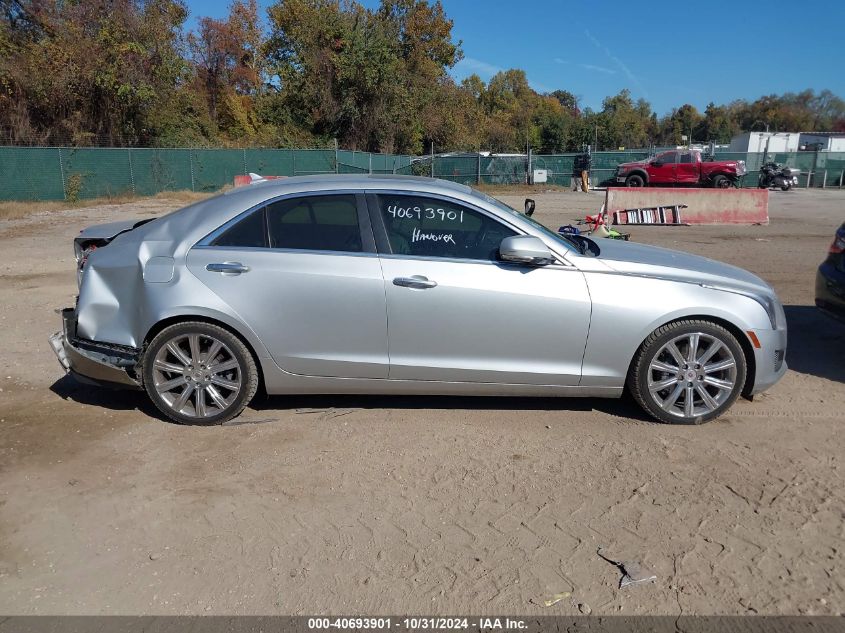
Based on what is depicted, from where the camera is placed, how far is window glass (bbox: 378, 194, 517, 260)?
4.43 meters

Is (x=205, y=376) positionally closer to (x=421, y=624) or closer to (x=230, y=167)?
(x=421, y=624)

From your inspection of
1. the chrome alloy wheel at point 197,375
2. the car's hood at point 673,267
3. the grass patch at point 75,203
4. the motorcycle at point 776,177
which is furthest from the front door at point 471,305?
the motorcycle at point 776,177

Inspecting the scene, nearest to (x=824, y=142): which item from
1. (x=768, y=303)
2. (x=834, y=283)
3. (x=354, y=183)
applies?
(x=834, y=283)

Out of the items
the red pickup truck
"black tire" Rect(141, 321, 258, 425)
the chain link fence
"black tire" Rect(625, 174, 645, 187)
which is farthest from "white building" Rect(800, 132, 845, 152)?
"black tire" Rect(141, 321, 258, 425)

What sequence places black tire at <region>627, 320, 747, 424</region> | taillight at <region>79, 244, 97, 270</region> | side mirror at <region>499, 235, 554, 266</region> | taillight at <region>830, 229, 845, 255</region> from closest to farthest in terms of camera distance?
side mirror at <region>499, 235, 554, 266</region>
black tire at <region>627, 320, 747, 424</region>
taillight at <region>79, 244, 97, 270</region>
taillight at <region>830, 229, 845, 255</region>

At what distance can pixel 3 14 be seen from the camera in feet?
103

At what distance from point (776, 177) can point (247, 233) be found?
120 feet

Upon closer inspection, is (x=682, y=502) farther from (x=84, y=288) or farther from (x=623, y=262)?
(x=84, y=288)

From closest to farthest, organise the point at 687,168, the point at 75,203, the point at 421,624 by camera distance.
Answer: the point at 421,624 → the point at 75,203 → the point at 687,168

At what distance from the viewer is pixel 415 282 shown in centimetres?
430

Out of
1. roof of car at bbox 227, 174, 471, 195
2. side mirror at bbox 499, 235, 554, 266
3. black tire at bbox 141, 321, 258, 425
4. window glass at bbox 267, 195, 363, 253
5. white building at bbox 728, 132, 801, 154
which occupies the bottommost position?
black tire at bbox 141, 321, 258, 425

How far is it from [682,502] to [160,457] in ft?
9.94

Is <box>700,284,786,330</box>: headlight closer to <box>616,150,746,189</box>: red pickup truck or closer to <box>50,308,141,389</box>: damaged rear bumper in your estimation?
<box>50,308,141,389</box>: damaged rear bumper

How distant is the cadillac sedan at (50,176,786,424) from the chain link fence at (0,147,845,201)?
2247cm
